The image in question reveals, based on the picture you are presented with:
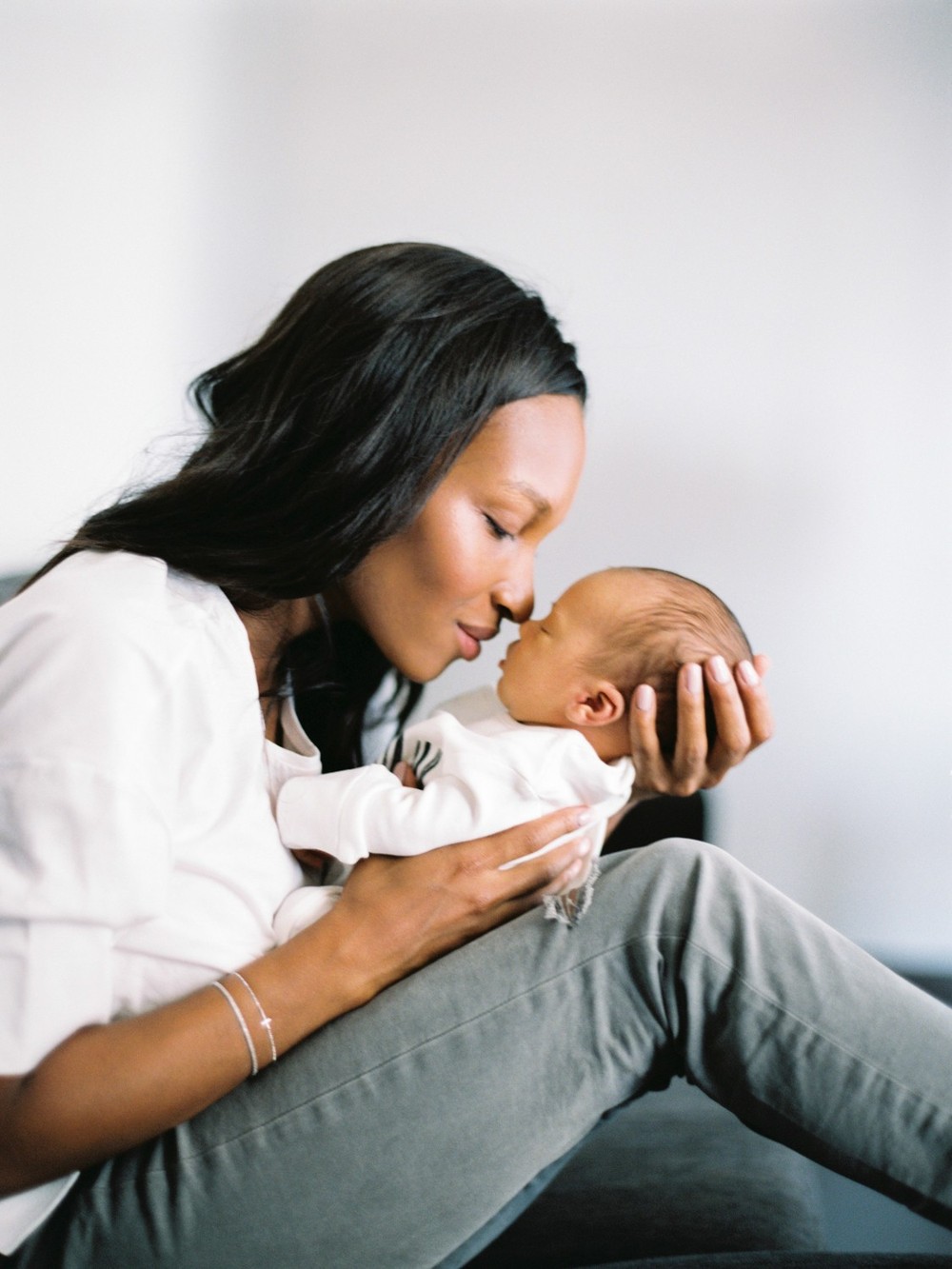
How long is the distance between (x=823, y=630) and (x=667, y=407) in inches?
18.5

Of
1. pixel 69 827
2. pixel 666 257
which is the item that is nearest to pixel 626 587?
pixel 69 827

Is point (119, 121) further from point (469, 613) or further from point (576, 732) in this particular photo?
point (576, 732)

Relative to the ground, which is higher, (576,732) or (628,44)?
(628,44)

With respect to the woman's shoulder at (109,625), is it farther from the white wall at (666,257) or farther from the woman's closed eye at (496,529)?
the white wall at (666,257)

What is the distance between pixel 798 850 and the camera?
6.49 ft

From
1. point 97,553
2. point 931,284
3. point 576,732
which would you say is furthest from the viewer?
point 931,284

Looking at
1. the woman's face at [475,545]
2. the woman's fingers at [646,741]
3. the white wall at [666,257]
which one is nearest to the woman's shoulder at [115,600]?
the woman's face at [475,545]

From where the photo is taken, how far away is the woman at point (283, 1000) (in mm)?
810

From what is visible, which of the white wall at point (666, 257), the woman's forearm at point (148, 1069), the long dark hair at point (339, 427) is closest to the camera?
the woman's forearm at point (148, 1069)

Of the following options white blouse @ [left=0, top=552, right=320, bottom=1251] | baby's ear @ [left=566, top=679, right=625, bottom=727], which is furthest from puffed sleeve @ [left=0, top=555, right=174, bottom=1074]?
baby's ear @ [left=566, top=679, right=625, bottom=727]

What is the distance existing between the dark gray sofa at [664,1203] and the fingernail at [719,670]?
464 mm

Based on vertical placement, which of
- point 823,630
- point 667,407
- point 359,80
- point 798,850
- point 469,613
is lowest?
point 798,850

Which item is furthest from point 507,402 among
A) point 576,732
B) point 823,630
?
point 823,630

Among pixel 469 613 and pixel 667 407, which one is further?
pixel 667 407
